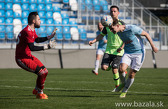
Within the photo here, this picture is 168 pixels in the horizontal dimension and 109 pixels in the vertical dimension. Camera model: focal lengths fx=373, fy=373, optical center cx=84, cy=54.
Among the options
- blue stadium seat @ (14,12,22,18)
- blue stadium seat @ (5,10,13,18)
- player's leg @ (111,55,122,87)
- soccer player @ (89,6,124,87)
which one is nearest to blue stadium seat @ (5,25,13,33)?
blue stadium seat @ (14,12,22,18)

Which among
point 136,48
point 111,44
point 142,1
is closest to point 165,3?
point 142,1

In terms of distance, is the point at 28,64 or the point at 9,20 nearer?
the point at 28,64

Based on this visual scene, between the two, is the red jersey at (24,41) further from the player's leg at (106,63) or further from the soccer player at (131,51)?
the player's leg at (106,63)

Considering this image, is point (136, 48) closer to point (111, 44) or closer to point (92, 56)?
point (111, 44)

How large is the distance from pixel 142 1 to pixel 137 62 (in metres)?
26.8

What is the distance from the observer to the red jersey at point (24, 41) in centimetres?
815

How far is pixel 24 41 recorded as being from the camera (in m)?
8.27

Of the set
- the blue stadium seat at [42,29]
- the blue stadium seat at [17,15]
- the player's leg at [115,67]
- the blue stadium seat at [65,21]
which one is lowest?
the player's leg at [115,67]

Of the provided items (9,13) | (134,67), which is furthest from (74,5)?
(134,67)

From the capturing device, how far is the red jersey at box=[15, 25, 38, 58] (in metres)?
8.15

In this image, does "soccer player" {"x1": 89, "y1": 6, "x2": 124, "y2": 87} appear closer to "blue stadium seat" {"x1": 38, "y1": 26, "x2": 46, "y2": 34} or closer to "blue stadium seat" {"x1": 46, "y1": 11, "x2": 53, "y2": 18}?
"blue stadium seat" {"x1": 38, "y1": 26, "x2": 46, "y2": 34}

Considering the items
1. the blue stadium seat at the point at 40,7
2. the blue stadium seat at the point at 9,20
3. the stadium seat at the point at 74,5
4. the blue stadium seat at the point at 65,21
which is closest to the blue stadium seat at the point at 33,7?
the blue stadium seat at the point at 40,7

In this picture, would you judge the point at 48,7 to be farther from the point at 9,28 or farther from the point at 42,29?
the point at 9,28

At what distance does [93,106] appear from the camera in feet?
22.9
